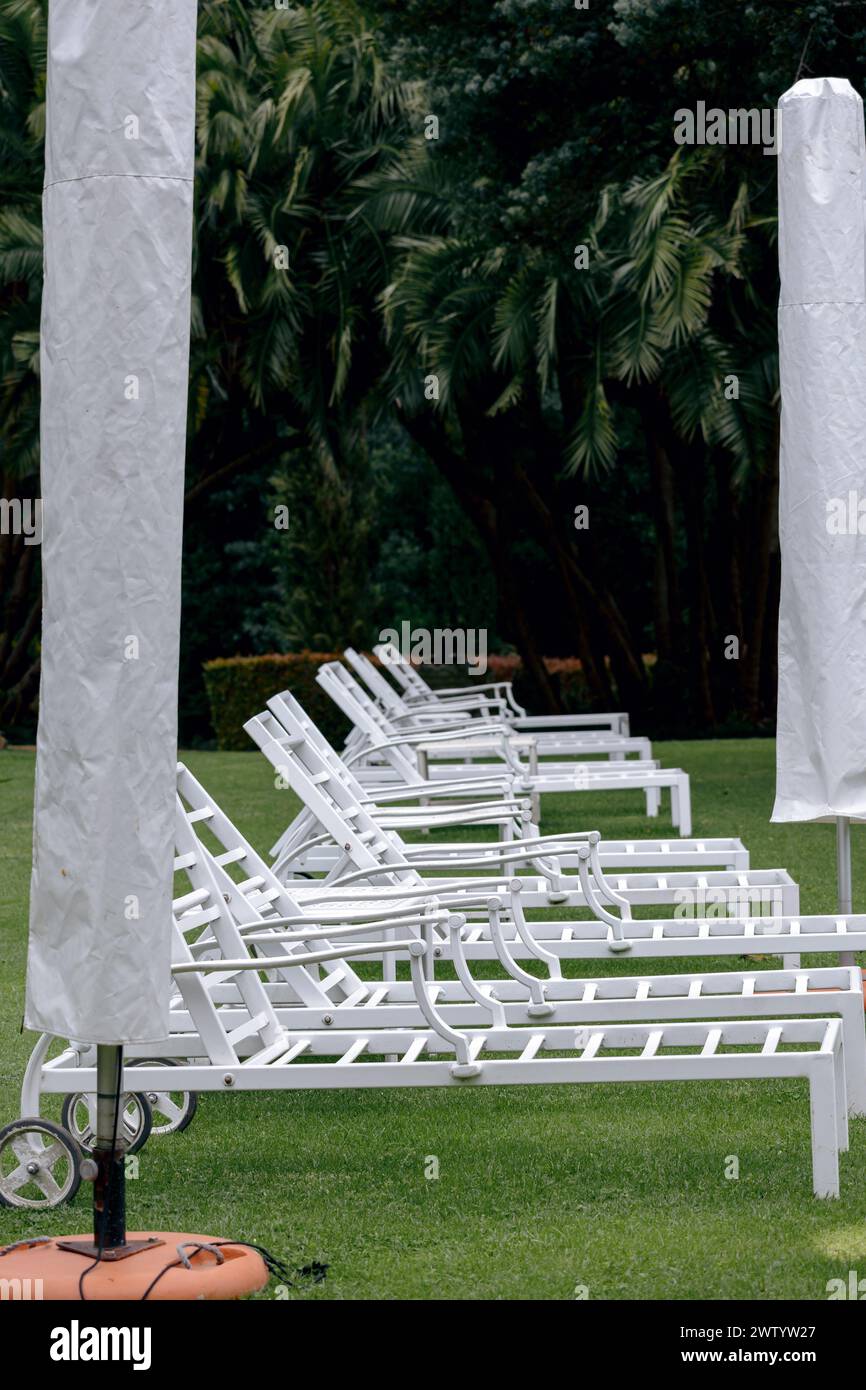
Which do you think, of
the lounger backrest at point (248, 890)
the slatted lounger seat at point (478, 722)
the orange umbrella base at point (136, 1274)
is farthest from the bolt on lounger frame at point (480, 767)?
the orange umbrella base at point (136, 1274)

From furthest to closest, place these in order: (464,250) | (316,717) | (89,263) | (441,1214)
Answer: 1. (316,717)
2. (464,250)
3. (441,1214)
4. (89,263)

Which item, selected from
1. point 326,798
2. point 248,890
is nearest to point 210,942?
point 248,890

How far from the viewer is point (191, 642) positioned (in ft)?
96.7

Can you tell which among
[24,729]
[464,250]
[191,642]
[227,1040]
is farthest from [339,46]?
[227,1040]

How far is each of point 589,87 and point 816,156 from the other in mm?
7123

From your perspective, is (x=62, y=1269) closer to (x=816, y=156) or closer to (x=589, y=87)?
(x=816, y=156)

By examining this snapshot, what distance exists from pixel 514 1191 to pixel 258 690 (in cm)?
1610

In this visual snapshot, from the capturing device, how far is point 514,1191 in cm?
460

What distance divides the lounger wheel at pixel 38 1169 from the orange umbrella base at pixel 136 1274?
57 cm

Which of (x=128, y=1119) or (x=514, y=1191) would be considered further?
(x=128, y=1119)

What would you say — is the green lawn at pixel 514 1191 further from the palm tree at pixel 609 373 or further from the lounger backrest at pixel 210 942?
the palm tree at pixel 609 373

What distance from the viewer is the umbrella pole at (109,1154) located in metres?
3.71

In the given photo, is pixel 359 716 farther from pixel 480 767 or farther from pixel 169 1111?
pixel 169 1111

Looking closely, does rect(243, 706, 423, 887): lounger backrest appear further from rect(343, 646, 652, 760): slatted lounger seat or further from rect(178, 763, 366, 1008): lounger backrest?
rect(343, 646, 652, 760): slatted lounger seat
